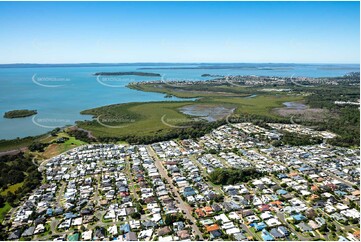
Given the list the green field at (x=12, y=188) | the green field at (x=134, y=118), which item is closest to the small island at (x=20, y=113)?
the green field at (x=134, y=118)

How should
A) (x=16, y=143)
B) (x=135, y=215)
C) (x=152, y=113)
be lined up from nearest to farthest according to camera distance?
(x=135, y=215), (x=16, y=143), (x=152, y=113)

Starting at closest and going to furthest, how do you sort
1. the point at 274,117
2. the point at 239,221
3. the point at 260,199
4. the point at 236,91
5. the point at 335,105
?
1. the point at 239,221
2. the point at 260,199
3. the point at 274,117
4. the point at 335,105
5. the point at 236,91

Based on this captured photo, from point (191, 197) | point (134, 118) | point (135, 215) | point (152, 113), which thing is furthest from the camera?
point (152, 113)

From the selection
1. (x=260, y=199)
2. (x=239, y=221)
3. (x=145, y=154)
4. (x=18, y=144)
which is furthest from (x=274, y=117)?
(x=18, y=144)

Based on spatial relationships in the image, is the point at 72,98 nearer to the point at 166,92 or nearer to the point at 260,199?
the point at 166,92

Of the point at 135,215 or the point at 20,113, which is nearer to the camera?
the point at 135,215

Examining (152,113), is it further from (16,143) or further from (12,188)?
(12,188)

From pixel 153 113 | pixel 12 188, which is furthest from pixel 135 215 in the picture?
pixel 153 113

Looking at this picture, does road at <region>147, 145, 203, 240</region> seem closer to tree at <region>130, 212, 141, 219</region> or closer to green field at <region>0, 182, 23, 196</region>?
tree at <region>130, 212, 141, 219</region>

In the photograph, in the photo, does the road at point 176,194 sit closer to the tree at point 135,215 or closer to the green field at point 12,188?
the tree at point 135,215

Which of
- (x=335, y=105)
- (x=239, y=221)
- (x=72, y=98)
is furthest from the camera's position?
(x=72, y=98)

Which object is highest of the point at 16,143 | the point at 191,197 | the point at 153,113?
the point at 191,197
